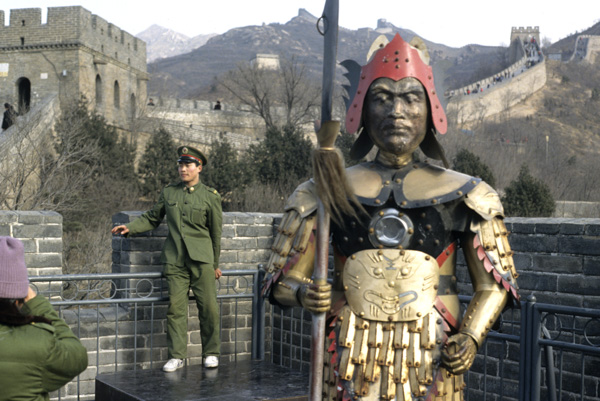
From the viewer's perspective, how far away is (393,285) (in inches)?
127

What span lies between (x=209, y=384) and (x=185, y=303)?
1158mm

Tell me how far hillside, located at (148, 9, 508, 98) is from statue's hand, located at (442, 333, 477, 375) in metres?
105

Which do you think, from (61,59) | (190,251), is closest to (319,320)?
(190,251)

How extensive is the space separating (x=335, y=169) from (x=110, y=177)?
24.4m

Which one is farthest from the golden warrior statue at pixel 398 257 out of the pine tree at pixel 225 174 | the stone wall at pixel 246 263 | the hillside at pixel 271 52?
the hillside at pixel 271 52

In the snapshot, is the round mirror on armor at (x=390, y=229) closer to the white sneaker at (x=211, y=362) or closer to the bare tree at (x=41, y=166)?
the white sneaker at (x=211, y=362)

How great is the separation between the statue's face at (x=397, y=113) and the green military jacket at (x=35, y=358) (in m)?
1.61

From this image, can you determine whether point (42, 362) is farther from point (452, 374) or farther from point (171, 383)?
point (171, 383)

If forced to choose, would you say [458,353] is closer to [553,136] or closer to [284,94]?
[284,94]

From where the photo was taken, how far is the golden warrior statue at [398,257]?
3.20 meters

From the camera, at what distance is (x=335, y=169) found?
2.97 metres

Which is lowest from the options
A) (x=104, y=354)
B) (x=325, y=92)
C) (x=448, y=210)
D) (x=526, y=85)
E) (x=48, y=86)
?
(x=104, y=354)

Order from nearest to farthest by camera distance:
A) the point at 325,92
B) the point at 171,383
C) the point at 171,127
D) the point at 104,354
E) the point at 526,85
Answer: the point at 325,92 < the point at 171,383 < the point at 104,354 < the point at 171,127 < the point at 526,85

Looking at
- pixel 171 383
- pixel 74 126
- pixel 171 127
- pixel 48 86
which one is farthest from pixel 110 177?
pixel 171 383
